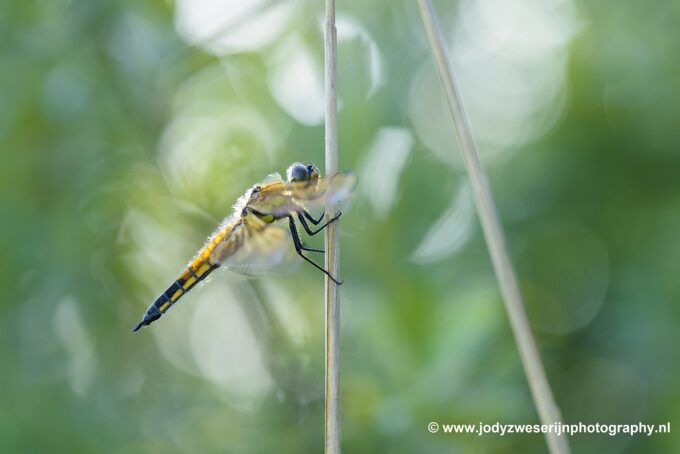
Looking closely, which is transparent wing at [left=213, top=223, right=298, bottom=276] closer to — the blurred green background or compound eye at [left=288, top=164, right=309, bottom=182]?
compound eye at [left=288, top=164, right=309, bottom=182]

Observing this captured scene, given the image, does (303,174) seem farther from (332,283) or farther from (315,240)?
(315,240)

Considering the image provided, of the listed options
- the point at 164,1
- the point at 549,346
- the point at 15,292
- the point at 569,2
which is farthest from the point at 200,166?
the point at 569,2

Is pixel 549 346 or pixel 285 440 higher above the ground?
pixel 549 346

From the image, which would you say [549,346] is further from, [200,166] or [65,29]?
[65,29]

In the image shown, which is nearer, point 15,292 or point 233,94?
point 15,292

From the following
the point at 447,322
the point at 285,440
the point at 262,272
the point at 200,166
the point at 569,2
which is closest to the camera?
the point at 262,272

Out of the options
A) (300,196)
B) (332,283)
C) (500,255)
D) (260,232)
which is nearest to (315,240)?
(260,232)
